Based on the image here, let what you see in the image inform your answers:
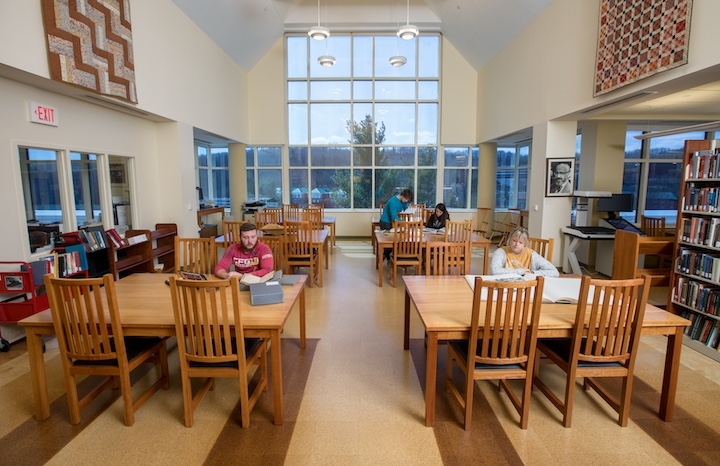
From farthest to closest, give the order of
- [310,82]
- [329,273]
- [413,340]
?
[310,82] < [329,273] < [413,340]

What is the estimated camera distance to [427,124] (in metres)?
9.40

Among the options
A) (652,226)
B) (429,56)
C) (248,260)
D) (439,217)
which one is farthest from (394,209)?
(429,56)

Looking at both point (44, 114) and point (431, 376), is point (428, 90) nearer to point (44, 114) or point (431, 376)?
point (44, 114)

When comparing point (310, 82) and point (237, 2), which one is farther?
point (310, 82)

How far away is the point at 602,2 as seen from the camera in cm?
442

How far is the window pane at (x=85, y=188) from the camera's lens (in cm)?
434

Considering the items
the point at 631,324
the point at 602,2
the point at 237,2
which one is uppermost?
the point at 237,2

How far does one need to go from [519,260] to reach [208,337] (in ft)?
8.06

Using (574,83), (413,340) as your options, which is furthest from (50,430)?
(574,83)

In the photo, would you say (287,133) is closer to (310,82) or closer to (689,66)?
(310,82)

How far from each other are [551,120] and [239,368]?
5548 millimetres

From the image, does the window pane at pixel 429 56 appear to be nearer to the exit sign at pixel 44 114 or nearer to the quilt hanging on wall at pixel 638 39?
the quilt hanging on wall at pixel 638 39

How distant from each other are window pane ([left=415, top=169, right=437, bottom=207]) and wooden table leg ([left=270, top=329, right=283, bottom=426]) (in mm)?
7786

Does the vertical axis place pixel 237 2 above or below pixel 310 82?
above
